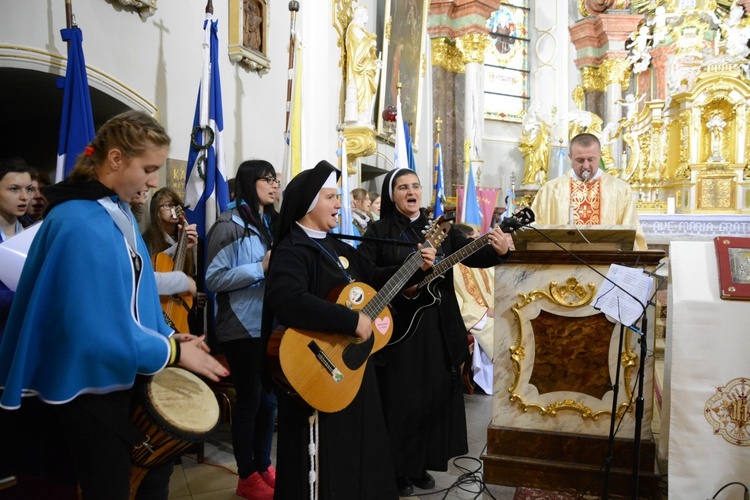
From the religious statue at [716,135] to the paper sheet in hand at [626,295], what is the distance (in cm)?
866

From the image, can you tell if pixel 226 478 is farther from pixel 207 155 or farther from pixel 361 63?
pixel 361 63

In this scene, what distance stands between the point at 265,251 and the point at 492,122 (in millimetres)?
13313

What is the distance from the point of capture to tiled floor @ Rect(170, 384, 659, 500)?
3.41m

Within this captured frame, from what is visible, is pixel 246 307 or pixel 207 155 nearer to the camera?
pixel 246 307

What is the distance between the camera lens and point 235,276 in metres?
3.23

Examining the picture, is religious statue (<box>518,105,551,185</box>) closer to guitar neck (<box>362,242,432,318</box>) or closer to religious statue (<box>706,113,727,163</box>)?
religious statue (<box>706,113,727,163</box>)

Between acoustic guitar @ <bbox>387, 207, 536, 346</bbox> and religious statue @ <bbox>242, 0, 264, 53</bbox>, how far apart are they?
3.41 m

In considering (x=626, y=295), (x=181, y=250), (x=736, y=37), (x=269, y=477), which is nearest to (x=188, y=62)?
(x=181, y=250)

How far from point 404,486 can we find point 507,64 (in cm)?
1464

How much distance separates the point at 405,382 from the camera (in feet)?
10.9

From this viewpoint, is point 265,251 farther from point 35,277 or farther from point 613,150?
point 613,150

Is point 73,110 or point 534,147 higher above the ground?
point 534,147

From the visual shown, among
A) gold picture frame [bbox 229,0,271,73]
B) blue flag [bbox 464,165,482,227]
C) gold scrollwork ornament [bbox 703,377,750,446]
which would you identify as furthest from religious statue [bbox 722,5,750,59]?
gold scrollwork ornament [bbox 703,377,750,446]

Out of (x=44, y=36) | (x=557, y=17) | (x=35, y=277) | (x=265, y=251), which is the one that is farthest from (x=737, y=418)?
(x=557, y=17)
